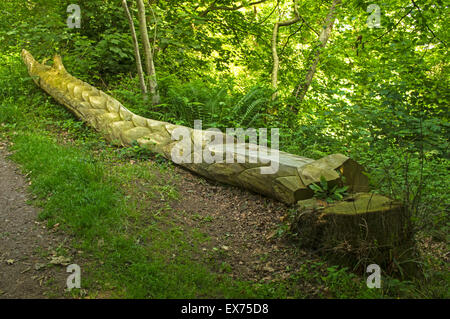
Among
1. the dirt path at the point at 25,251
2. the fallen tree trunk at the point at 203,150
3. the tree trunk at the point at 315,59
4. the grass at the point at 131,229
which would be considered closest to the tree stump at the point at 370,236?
the grass at the point at 131,229

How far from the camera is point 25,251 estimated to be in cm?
355

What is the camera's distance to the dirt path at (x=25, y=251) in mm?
3049

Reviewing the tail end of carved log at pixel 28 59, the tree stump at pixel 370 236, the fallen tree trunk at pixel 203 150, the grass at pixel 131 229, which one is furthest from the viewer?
the tail end of carved log at pixel 28 59

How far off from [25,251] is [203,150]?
3160 millimetres

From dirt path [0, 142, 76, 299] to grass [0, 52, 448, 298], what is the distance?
0.18m

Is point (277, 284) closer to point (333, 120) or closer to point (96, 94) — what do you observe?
point (333, 120)

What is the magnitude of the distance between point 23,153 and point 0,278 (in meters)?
2.96

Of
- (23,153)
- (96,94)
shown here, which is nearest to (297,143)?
(96,94)

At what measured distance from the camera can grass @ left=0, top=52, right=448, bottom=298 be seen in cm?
318

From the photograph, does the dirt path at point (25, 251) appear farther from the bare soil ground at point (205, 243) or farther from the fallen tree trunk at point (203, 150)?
the fallen tree trunk at point (203, 150)

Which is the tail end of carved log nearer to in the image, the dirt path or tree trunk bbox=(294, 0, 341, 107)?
the dirt path

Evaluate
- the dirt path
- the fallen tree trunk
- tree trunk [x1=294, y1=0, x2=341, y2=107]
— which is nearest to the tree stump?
the fallen tree trunk

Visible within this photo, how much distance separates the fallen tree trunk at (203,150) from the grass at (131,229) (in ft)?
1.31
